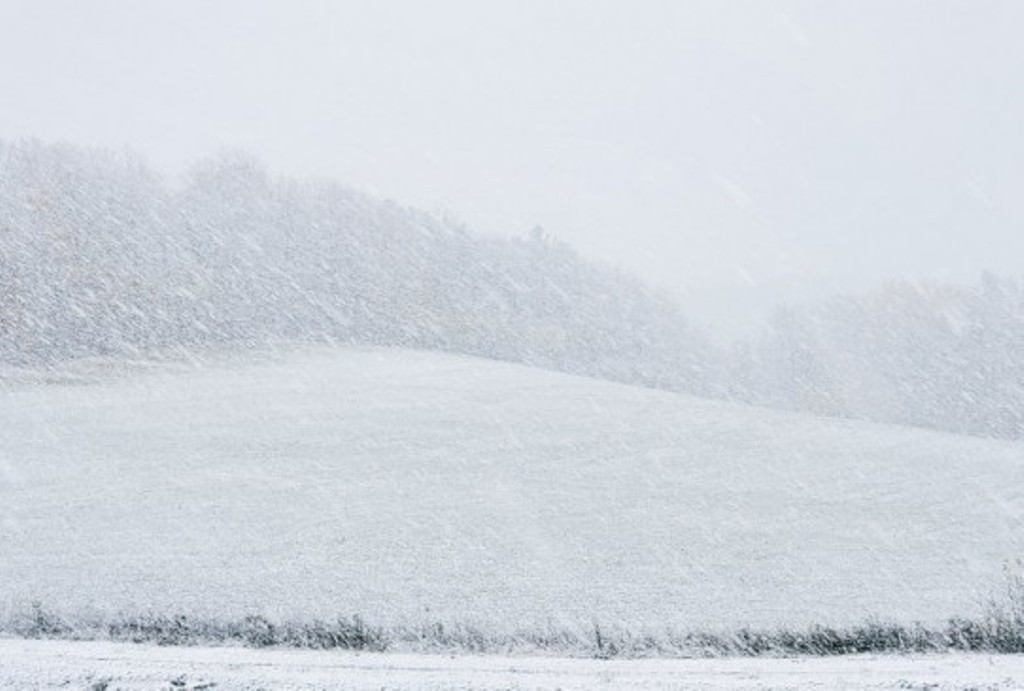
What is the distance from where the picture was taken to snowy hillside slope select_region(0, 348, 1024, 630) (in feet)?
52.9

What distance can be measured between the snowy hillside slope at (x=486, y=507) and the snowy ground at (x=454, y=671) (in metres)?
3.20

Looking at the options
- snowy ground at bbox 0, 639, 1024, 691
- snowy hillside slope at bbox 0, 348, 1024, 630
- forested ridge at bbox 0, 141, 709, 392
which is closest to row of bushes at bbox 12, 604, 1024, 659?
snowy ground at bbox 0, 639, 1024, 691

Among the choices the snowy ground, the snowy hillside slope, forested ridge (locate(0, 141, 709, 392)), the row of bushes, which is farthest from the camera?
forested ridge (locate(0, 141, 709, 392))

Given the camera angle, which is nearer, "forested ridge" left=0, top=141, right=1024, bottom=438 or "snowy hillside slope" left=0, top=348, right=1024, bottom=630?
"snowy hillside slope" left=0, top=348, right=1024, bottom=630

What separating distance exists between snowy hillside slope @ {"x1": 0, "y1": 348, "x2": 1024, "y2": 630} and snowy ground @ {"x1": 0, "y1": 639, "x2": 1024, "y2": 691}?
3202 mm

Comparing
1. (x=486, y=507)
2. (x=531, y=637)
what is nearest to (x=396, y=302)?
(x=486, y=507)

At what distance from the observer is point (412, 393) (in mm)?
34062

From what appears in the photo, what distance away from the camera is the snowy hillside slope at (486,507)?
1611cm

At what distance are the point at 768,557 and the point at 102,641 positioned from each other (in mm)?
11479

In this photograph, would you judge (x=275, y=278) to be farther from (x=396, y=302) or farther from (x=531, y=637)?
(x=531, y=637)

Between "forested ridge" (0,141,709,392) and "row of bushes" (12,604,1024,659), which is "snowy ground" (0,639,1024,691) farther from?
"forested ridge" (0,141,709,392)

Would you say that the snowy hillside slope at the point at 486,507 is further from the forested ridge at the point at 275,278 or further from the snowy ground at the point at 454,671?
the forested ridge at the point at 275,278

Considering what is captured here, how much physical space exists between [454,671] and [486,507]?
10953mm

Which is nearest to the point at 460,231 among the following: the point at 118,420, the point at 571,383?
the point at 571,383
